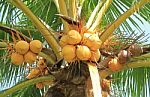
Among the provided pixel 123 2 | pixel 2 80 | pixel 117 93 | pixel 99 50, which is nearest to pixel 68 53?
pixel 99 50

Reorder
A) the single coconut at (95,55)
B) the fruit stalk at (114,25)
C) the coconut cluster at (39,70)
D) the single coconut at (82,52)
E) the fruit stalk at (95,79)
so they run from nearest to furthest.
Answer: the fruit stalk at (95,79) → the single coconut at (82,52) → the single coconut at (95,55) → the fruit stalk at (114,25) → the coconut cluster at (39,70)

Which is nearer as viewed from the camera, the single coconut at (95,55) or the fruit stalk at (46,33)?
the single coconut at (95,55)

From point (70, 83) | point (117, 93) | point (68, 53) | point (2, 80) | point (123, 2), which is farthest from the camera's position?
point (123, 2)

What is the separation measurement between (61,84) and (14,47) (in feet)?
1.51

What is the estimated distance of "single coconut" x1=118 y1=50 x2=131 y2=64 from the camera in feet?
9.53

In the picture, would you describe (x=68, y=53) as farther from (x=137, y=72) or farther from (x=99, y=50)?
(x=137, y=72)

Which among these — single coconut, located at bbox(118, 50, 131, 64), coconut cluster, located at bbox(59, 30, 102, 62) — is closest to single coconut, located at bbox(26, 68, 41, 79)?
coconut cluster, located at bbox(59, 30, 102, 62)

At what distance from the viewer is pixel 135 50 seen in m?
2.93

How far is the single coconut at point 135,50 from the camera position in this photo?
2924 millimetres

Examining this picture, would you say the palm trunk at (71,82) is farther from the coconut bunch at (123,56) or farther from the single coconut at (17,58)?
the single coconut at (17,58)

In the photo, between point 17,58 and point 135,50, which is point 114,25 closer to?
point 135,50

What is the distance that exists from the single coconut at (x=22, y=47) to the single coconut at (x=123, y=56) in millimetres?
714

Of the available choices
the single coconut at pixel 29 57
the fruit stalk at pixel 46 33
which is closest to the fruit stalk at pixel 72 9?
the fruit stalk at pixel 46 33

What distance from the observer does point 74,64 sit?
9.50 feet
